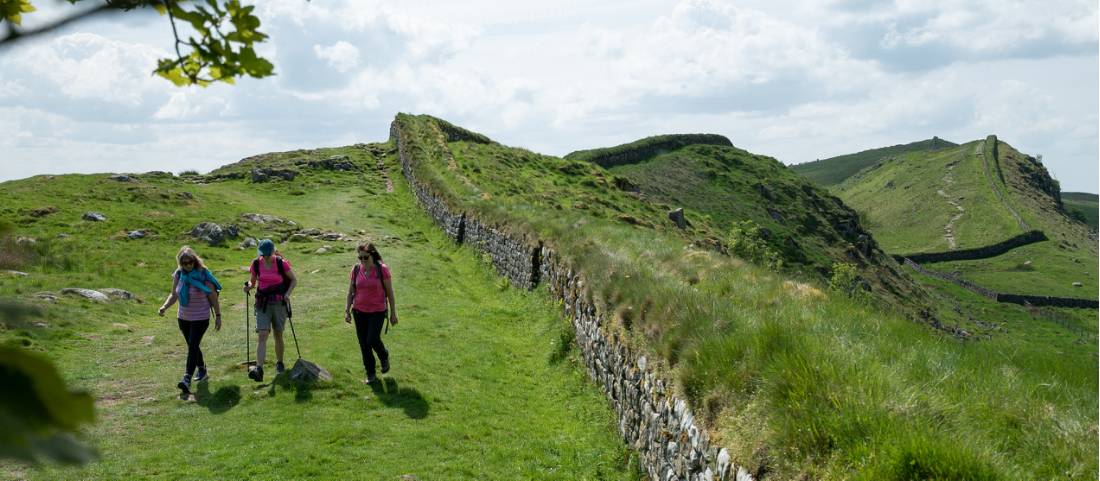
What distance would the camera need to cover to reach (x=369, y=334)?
11.3m

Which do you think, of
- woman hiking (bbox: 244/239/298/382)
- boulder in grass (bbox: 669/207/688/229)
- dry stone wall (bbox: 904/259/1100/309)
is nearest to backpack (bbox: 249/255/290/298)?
woman hiking (bbox: 244/239/298/382)

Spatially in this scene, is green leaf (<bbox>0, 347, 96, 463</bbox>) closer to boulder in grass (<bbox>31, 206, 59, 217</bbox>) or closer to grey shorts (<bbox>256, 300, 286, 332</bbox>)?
grey shorts (<bbox>256, 300, 286, 332</bbox>)

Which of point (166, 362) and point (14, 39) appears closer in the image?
point (14, 39)

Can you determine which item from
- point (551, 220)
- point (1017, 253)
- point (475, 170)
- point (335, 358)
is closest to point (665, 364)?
point (335, 358)

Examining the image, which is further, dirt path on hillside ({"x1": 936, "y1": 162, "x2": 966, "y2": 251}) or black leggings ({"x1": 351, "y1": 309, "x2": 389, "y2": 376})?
dirt path on hillside ({"x1": 936, "y1": 162, "x2": 966, "y2": 251})

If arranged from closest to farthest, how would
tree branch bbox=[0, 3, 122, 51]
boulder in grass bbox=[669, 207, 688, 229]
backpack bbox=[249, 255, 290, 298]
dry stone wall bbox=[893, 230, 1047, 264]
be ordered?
1. tree branch bbox=[0, 3, 122, 51]
2. backpack bbox=[249, 255, 290, 298]
3. boulder in grass bbox=[669, 207, 688, 229]
4. dry stone wall bbox=[893, 230, 1047, 264]

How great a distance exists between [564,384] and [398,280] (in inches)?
371

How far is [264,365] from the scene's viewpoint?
1173 centimetres

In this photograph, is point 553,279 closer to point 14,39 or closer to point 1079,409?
point 1079,409

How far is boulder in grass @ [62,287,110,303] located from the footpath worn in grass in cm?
31

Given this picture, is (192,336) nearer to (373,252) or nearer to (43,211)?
(373,252)

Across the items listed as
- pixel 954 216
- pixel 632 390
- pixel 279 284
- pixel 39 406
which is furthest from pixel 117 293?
pixel 954 216

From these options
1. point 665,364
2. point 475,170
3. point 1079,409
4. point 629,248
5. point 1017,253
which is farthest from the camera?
point 1017,253

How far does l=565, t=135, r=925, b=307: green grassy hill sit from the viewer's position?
95188mm
